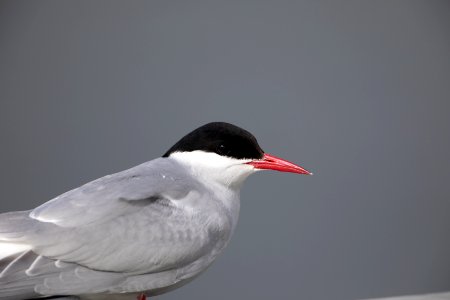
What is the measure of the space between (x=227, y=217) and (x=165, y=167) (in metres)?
0.32

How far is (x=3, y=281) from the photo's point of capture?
6.64 ft

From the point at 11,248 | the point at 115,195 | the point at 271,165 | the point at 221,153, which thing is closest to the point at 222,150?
the point at 221,153

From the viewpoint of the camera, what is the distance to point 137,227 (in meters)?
2.28

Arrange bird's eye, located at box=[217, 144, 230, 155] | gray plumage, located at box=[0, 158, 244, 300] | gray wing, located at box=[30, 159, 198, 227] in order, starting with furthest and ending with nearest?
bird's eye, located at box=[217, 144, 230, 155] → gray wing, located at box=[30, 159, 198, 227] → gray plumage, located at box=[0, 158, 244, 300]

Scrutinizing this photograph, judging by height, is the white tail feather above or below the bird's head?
below

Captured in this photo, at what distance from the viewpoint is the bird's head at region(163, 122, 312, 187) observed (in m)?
2.57

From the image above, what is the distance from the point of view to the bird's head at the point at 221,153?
2572mm

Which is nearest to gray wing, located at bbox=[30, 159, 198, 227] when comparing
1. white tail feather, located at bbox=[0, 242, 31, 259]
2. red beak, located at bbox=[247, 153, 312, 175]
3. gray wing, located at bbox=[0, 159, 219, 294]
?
gray wing, located at bbox=[0, 159, 219, 294]

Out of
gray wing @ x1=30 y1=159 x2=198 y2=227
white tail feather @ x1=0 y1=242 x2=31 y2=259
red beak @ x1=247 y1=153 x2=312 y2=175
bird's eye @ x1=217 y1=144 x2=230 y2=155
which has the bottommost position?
white tail feather @ x1=0 y1=242 x2=31 y2=259

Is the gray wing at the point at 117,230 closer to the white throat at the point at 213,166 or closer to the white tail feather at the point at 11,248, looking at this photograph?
the white tail feather at the point at 11,248

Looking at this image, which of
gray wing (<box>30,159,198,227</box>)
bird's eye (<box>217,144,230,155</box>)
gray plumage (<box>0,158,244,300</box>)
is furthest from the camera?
bird's eye (<box>217,144,230,155</box>)

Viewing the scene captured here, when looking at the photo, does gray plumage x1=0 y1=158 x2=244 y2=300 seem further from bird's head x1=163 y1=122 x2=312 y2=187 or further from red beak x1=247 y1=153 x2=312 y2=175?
red beak x1=247 y1=153 x2=312 y2=175

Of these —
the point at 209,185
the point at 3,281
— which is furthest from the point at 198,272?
the point at 3,281

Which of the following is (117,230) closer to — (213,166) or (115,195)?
(115,195)
